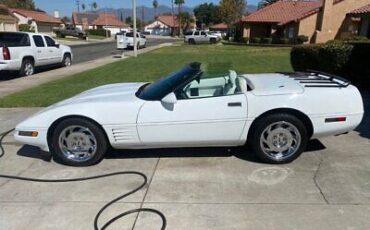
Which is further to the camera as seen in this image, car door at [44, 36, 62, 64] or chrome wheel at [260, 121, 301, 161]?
car door at [44, 36, 62, 64]

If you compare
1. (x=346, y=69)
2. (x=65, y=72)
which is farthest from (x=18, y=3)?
(x=346, y=69)

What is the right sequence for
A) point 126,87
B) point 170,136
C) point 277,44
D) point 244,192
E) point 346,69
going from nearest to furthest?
point 244,192 → point 170,136 → point 126,87 → point 346,69 → point 277,44

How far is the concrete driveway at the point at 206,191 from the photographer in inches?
135

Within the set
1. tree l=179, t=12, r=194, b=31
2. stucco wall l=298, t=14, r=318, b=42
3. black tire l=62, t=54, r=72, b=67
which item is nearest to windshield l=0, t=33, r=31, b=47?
black tire l=62, t=54, r=72, b=67

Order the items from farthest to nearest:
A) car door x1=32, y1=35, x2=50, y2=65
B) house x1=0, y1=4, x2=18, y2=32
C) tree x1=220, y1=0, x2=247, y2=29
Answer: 1. tree x1=220, y1=0, x2=247, y2=29
2. house x1=0, y1=4, x2=18, y2=32
3. car door x1=32, y1=35, x2=50, y2=65

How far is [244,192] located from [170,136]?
1176 mm

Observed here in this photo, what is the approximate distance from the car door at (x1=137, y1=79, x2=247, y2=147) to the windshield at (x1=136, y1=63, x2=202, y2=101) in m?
0.13

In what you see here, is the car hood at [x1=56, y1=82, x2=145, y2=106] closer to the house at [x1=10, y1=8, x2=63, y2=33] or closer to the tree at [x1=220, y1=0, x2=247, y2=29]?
the tree at [x1=220, y1=0, x2=247, y2=29]

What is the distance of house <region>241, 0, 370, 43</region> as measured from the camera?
33625mm

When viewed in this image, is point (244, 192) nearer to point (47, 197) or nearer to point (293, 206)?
point (293, 206)

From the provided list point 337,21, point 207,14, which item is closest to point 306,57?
point 337,21

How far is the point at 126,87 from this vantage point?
549 centimetres

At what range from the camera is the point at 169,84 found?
4801 millimetres

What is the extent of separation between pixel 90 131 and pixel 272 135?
2.23 meters
